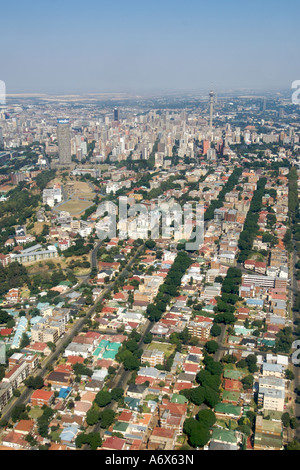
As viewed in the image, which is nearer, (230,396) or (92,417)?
(92,417)

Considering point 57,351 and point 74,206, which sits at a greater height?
point 74,206

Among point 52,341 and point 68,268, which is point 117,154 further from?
point 52,341

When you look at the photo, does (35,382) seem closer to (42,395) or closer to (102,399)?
(42,395)

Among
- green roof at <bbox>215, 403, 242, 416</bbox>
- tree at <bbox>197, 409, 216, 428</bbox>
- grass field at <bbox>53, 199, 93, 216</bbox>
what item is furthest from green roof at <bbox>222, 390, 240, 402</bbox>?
grass field at <bbox>53, 199, 93, 216</bbox>

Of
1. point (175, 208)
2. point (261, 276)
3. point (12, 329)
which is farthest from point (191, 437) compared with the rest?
point (175, 208)

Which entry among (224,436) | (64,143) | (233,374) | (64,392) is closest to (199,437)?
(224,436)

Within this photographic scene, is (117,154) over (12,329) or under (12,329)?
over

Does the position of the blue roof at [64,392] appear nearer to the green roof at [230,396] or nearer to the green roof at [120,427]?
the green roof at [120,427]

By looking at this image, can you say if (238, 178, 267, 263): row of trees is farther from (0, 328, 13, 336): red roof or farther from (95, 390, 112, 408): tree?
(95, 390, 112, 408): tree

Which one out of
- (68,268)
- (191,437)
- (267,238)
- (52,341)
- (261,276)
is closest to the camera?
(191,437)
